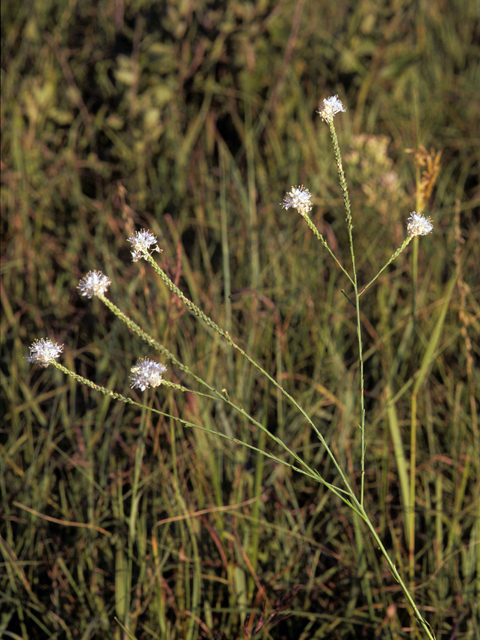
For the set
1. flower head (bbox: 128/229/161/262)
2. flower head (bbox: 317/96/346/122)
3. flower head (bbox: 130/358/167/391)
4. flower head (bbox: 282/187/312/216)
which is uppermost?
flower head (bbox: 317/96/346/122)

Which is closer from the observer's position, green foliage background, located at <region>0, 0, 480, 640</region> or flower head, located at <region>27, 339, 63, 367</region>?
flower head, located at <region>27, 339, 63, 367</region>

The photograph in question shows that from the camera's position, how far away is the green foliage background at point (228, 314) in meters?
1.30

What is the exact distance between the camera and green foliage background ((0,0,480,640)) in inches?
51.1

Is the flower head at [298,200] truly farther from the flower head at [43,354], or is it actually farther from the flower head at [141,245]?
the flower head at [43,354]

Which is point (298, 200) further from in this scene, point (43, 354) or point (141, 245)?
point (43, 354)

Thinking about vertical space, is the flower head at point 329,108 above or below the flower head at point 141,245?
above

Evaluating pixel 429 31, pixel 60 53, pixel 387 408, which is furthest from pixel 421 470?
pixel 429 31

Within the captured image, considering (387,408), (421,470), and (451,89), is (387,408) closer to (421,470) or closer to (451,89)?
(421,470)

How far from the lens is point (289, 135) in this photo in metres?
2.63

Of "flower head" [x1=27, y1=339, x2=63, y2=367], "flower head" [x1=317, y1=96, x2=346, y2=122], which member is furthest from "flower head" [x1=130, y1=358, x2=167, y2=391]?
"flower head" [x1=317, y1=96, x2=346, y2=122]

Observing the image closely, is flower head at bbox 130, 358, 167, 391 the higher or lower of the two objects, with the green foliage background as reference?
lower

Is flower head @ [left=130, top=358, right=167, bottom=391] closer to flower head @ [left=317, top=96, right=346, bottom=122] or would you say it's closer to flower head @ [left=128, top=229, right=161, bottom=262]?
flower head @ [left=128, top=229, right=161, bottom=262]

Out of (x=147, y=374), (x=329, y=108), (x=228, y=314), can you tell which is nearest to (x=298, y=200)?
(x=329, y=108)

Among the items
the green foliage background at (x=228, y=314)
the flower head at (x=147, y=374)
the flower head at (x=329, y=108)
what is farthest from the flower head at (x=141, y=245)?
the green foliage background at (x=228, y=314)
